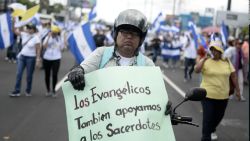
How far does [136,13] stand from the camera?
3.59m

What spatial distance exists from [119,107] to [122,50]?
0.71m

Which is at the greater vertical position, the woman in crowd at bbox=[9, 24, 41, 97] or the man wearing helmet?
the man wearing helmet

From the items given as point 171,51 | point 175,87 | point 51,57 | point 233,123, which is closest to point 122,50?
point 233,123

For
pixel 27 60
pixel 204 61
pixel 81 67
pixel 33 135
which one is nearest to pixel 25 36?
pixel 27 60

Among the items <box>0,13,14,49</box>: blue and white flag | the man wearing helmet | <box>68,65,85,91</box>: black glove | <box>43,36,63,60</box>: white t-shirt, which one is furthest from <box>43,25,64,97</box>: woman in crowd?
<box>68,65,85,91</box>: black glove

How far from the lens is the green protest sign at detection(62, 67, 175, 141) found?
315 centimetres

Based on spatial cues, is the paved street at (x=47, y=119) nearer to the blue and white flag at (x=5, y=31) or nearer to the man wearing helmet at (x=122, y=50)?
the blue and white flag at (x=5, y=31)

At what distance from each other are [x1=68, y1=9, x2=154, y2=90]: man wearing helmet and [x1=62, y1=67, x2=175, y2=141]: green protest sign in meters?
0.10

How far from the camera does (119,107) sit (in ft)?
10.5

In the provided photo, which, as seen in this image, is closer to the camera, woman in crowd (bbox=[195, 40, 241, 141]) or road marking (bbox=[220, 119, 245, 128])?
woman in crowd (bbox=[195, 40, 241, 141])

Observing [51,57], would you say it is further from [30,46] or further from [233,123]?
[233,123]

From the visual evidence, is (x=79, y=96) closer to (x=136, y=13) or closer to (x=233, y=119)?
(x=136, y=13)

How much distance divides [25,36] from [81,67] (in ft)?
27.4

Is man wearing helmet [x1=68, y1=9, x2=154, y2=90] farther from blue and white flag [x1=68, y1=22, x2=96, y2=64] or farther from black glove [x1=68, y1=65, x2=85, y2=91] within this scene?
blue and white flag [x1=68, y1=22, x2=96, y2=64]
